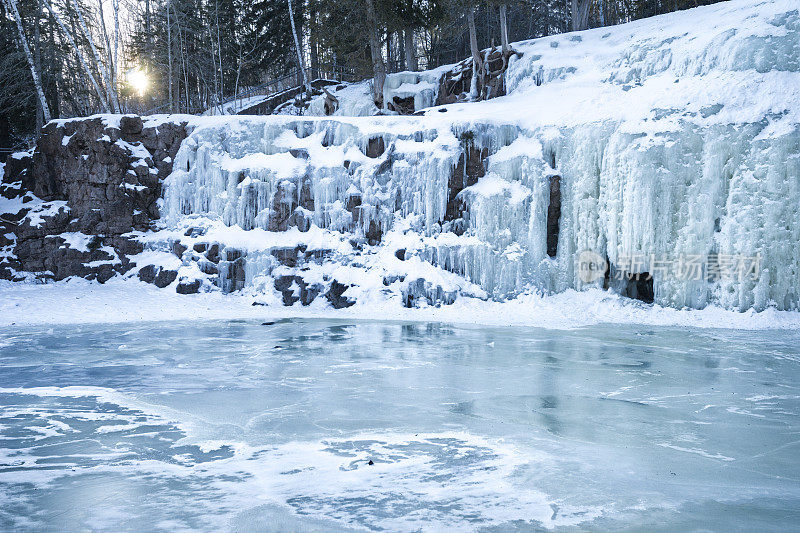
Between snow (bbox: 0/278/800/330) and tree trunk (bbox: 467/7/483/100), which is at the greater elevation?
tree trunk (bbox: 467/7/483/100)

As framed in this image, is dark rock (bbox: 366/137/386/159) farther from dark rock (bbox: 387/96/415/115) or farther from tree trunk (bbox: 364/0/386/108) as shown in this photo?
dark rock (bbox: 387/96/415/115)

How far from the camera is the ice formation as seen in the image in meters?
13.1

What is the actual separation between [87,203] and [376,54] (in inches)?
409

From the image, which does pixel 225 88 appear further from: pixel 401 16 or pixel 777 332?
pixel 777 332

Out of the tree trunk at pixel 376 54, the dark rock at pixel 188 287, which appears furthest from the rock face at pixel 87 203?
the tree trunk at pixel 376 54

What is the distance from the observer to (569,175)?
15.2 metres

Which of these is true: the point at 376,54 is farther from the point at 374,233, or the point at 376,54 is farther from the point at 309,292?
the point at 309,292

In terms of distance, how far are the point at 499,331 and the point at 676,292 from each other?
159 inches

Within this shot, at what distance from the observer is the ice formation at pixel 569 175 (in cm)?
1309

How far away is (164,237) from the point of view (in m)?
16.8

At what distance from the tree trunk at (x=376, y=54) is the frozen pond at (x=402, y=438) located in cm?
1365

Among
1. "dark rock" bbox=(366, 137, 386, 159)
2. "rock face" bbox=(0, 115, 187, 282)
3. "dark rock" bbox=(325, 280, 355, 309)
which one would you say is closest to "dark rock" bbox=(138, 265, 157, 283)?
"rock face" bbox=(0, 115, 187, 282)

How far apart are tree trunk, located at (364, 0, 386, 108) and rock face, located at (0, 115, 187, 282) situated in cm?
765

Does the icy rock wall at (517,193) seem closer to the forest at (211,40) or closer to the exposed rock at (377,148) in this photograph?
the exposed rock at (377,148)
